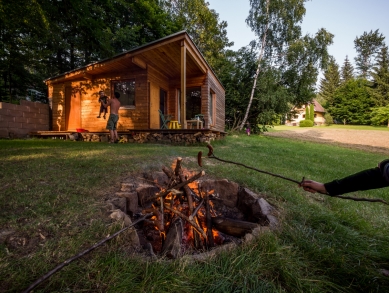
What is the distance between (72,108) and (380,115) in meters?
37.3

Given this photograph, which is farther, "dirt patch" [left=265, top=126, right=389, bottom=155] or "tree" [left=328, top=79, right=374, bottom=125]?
"tree" [left=328, top=79, right=374, bottom=125]

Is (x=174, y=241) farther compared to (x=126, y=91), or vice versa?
(x=126, y=91)

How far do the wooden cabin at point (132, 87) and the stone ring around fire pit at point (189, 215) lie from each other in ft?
19.8

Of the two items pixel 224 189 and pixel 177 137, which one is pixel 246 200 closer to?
pixel 224 189

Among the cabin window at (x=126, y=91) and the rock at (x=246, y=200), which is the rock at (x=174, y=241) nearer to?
the rock at (x=246, y=200)

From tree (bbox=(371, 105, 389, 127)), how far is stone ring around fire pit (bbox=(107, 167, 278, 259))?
118 ft

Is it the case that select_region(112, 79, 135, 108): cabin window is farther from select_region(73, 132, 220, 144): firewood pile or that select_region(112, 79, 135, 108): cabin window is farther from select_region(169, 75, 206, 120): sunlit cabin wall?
select_region(169, 75, 206, 120): sunlit cabin wall

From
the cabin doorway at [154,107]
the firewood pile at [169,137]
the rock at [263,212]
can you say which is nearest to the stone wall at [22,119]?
the firewood pile at [169,137]

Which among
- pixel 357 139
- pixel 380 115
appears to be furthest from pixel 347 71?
pixel 357 139

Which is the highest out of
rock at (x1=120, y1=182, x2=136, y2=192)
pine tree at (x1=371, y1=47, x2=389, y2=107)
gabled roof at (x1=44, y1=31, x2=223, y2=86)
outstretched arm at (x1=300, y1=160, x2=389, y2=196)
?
pine tree at (x1=371, y1=47, x2=389, y2=107)

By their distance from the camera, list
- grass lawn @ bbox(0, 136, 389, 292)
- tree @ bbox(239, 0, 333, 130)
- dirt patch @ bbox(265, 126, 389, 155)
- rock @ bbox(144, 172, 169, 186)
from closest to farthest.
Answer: grass lawn @ bbox(0, 136, 389, 292)
rock @ bbox(144, 172, 169, 186)
dirt patch @ bbox(265, 126, 389, 155)
tree @ bbox(239, 0, 333, 130)

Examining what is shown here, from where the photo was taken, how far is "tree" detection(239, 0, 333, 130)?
635 inches

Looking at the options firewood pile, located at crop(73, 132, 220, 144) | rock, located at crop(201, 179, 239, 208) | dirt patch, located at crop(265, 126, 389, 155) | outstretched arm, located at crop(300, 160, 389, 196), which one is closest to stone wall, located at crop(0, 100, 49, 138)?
firewood pile, located at crop(73, 132, 220, 144)

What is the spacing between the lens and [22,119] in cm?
1028
